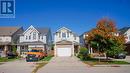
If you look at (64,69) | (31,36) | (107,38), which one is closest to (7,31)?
(31,36)

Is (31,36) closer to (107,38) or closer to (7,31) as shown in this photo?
(7,31)

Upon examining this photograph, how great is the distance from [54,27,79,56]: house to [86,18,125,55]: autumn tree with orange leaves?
23.1 metres

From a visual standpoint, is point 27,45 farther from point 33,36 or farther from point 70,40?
point 70,40

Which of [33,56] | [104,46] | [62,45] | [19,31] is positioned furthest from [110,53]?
[19,31]

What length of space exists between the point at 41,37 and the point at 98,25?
27.1 m

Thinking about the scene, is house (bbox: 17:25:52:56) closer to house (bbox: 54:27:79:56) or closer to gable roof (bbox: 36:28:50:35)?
gable roof (bbox: 36:28:50:35)

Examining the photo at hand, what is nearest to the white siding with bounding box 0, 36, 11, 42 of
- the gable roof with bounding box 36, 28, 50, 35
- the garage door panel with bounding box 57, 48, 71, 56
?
the gable roof with bounding box 36, 28, 50, 35

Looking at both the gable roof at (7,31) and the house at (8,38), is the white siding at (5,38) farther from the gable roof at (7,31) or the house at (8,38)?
the gable roof at (7,31)

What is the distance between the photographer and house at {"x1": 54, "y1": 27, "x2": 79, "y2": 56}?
202ft

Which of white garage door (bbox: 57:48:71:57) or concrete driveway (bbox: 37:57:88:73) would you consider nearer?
concrete driveway (bbox: 37:57:88:73)

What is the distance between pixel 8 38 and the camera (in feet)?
214

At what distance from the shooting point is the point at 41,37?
63.2 meters

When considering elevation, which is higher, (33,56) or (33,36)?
(33,36)

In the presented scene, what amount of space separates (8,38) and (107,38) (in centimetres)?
3391
